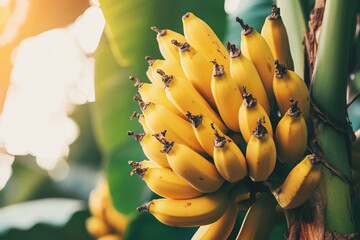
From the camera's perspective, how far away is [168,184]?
528 mm

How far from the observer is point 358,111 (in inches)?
38.8

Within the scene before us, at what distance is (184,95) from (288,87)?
139 mm

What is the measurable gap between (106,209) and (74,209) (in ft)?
0.42

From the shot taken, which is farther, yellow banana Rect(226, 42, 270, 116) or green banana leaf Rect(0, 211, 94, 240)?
green banana leaf Rect(0, 211, 94, 240)

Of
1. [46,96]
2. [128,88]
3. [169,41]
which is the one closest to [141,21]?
[128,88]

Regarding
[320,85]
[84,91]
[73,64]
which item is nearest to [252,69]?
[320,85]

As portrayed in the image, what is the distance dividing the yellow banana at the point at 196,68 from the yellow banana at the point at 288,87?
97mm

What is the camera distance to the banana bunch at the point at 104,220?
1.32m

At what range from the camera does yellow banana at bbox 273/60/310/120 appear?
509 millimetres

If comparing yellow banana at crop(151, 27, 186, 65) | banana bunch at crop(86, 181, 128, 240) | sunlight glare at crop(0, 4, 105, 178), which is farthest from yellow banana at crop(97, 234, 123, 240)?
yellow banana at crop(151, 27, 186, 65)

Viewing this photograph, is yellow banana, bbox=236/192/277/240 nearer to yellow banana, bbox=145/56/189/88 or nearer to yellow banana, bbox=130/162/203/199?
yellow banana, bbox=130/162/203/199

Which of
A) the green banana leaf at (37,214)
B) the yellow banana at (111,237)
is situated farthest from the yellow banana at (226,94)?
the yellow banana at (111,237)

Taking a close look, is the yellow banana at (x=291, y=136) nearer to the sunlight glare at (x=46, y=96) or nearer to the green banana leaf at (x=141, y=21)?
the green banana leaf at (x=141, y=21)

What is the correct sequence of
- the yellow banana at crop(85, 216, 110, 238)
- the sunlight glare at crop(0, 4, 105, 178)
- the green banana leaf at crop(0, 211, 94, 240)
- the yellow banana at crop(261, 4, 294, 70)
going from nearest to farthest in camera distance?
the yellow banana at crop(261, 4, 294, 70) < the green banana leaf at crop(0, 211, 94, 240) < the yellow banana at crop(85, 216, 110, 238) < the sunlight glare at crop(0, 4, 105, 178)
